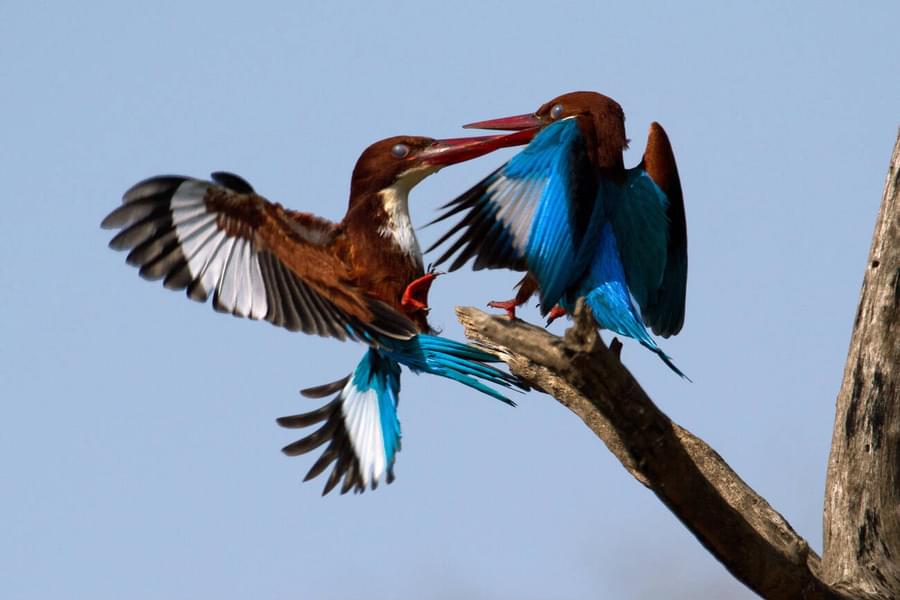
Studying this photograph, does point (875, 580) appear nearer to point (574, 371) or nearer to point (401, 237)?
point (574, 371)

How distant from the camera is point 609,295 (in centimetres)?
578

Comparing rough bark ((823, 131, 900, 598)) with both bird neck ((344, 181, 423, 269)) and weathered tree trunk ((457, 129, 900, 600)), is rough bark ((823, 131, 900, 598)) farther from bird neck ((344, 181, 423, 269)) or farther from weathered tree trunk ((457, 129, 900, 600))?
bird neck ((344, 181, 423, 269))

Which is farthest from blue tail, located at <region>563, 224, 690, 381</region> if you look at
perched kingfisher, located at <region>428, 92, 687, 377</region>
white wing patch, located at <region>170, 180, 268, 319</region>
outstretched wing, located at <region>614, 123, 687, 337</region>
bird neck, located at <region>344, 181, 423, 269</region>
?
white wing patch, located at <region>170, 180, 268, 319</region>

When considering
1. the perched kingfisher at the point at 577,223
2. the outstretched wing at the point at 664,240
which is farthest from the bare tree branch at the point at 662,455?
→ the outstretched wing at the point at 664,240

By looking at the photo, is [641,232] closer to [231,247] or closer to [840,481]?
[840,481]

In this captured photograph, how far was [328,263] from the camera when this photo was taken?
607 centimetres

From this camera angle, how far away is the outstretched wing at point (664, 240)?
6324 millimetres

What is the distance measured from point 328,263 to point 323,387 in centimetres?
104

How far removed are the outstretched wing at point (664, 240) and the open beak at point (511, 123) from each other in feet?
2.14

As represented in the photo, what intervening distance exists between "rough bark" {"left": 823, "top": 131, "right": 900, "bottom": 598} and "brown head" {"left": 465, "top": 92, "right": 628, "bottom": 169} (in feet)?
4.53

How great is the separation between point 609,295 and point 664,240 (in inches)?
29.1

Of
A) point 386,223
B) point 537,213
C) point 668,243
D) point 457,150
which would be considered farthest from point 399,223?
point 668,243

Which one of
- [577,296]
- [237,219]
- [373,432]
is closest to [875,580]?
[577,296]

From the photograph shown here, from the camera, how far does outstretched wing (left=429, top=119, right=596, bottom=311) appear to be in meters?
5.76
